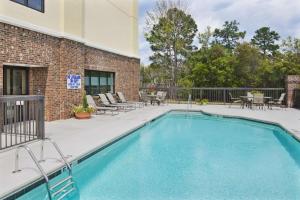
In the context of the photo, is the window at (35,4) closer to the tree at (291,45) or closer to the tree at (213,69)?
the tree at (213,69)

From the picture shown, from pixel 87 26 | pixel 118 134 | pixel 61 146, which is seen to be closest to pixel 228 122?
pixel 118 134

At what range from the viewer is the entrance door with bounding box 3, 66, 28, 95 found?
10.0 metres

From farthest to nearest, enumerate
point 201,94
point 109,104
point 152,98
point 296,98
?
point 201,94
point 152,98
point 296,98
point 109,104

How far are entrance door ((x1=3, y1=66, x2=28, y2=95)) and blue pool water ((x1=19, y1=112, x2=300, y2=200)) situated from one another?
434 cm

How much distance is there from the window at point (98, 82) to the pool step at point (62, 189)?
977 cm

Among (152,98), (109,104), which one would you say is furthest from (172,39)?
(109,104)

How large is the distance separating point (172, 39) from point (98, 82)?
15071 mm

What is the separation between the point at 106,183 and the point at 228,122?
9343 millimetres

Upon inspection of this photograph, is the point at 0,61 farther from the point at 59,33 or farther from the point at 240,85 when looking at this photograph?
the point at 240,85

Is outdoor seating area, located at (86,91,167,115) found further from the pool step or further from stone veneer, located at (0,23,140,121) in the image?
the pool step

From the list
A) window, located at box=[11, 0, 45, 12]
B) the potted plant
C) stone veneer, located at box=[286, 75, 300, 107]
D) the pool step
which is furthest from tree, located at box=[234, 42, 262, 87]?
the pool step

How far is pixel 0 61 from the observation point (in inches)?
335

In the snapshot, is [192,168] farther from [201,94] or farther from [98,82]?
[201,94]

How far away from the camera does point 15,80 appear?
10.4 meters
